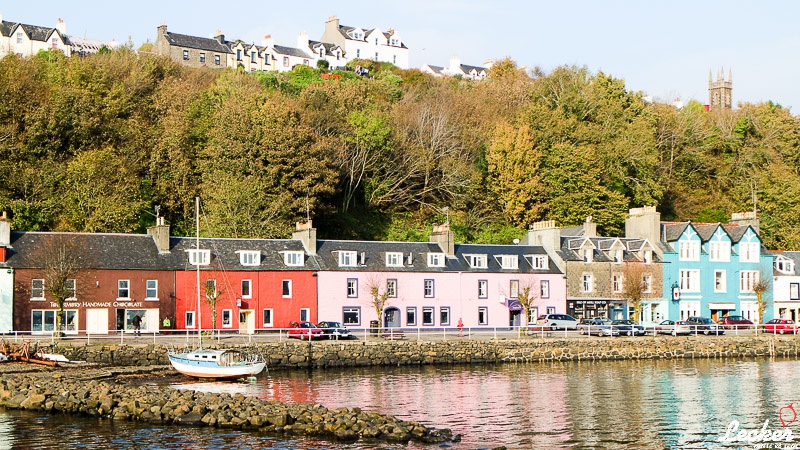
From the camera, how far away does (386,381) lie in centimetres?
4925

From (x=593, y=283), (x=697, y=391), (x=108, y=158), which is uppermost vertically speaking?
(x=108, y=158)

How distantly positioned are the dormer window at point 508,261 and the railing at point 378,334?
4.82 m

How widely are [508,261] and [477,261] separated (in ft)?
8.06

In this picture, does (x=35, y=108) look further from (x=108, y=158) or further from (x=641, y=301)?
(x=641, y=301)

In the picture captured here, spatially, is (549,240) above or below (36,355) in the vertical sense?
above

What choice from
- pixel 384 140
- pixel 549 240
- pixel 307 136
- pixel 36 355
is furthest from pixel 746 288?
pixel 36 355

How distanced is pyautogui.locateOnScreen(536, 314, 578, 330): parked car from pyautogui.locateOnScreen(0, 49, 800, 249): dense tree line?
1472cm

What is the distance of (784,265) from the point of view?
84.9 m

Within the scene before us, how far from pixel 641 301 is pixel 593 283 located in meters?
4.79

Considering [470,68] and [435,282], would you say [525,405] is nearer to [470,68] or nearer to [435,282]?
[435,282]

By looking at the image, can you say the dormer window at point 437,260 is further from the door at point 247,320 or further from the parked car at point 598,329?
the door at point 247,320

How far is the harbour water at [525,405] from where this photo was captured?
32125mm

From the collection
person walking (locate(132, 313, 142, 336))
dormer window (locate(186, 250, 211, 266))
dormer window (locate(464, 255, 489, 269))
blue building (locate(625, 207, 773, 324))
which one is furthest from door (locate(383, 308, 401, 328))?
blue building (locate(625, 207, 773, 324))

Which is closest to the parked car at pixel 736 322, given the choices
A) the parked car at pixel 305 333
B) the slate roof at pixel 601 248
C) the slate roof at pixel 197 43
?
the slate roof at pixel 601 248
